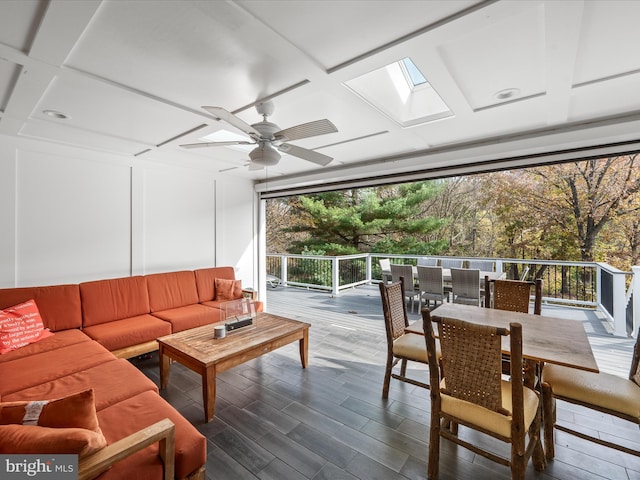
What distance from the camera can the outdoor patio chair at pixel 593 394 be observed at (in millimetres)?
1702

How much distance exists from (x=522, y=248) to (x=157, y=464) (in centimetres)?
1033

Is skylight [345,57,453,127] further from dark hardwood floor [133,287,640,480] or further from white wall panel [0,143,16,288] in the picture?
white wall panel [0,143,16,288]

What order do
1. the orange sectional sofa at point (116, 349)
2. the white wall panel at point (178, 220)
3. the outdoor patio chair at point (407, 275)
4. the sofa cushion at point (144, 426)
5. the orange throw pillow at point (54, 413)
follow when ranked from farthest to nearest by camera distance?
the outdoor patio chair at point (407, 275) → the white wall panel at point (178, 220) → the orange sectional sofa at point (116, 349) → the sofa cushion at point (144, 426) → the orange throw pillow at point (54, 413)

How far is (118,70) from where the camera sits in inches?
77.5

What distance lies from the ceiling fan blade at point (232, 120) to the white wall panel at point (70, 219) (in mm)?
2689

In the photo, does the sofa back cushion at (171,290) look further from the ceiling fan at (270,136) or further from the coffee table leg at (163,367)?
the ceiling fan at (270,136)

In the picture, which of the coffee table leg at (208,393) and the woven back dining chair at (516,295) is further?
the woven back dining chair at (516,295)

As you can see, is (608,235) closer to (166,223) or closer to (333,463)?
(333,463)

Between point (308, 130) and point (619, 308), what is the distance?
499 centimetres

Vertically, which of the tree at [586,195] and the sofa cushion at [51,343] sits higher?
the tree at [586,195]

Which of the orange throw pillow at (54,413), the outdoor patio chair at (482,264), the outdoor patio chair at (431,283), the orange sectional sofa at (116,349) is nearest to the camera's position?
the orange throw pillow at (54,413)

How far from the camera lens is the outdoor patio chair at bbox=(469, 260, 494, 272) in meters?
6.22

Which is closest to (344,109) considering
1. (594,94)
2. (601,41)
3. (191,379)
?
(601,41)

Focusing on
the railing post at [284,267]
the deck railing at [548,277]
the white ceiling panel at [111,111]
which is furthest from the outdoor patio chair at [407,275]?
the white ceiling panel at [111,111]
